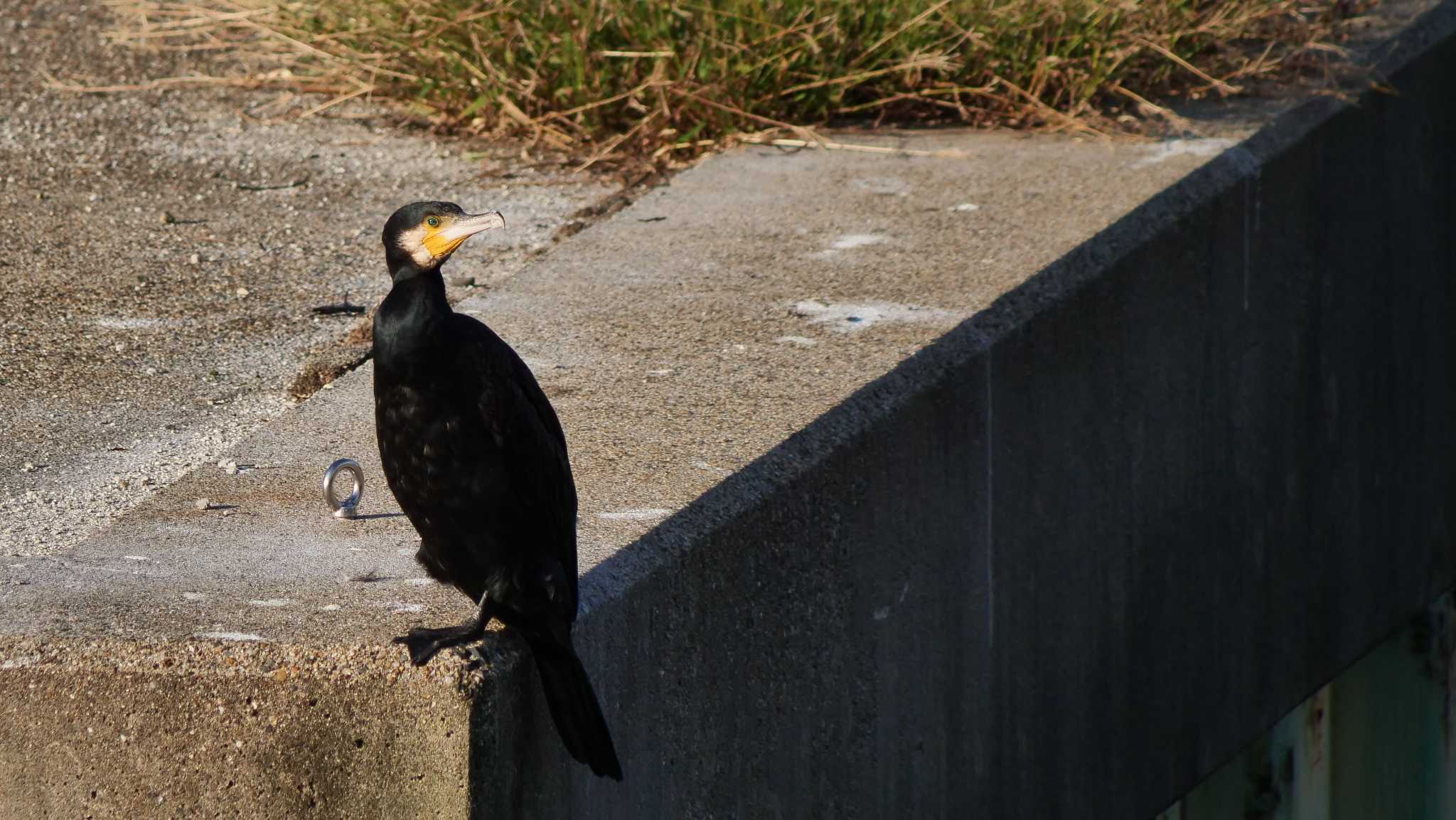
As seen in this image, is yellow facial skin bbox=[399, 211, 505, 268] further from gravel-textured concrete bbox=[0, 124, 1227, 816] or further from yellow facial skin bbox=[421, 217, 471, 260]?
gravel-textured concrete bbox=[0, 124, 1227, 816]

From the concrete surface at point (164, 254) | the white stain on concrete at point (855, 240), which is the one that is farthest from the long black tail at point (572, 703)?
the white stain on concrete at point (855, 240)

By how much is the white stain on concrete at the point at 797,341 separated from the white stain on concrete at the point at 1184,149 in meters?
1.21

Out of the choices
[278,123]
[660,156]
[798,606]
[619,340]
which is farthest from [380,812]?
[278,123]

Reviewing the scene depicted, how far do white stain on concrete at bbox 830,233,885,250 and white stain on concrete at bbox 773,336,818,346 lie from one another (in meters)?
0.52

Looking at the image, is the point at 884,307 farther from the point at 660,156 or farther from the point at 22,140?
the point at 22,140

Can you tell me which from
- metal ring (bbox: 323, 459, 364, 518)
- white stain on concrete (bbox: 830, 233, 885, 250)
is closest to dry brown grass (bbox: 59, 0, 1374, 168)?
white stain on concrete (bbox: 830, 233, 885, 250)

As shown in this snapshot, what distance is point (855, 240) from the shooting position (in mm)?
3619

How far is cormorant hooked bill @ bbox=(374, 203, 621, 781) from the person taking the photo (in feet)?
6.59

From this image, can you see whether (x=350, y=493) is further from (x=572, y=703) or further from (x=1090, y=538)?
(x=1090, y=538)

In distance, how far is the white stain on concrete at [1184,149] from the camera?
394 centimetres

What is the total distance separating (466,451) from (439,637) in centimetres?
23

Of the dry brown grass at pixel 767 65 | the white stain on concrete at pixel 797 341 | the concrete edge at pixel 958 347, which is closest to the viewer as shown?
the concrete edge at pixel 958 347

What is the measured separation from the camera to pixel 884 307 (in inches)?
126

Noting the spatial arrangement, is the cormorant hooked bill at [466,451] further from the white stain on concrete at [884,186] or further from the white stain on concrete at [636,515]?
the white stain on concrete at [884,186]
